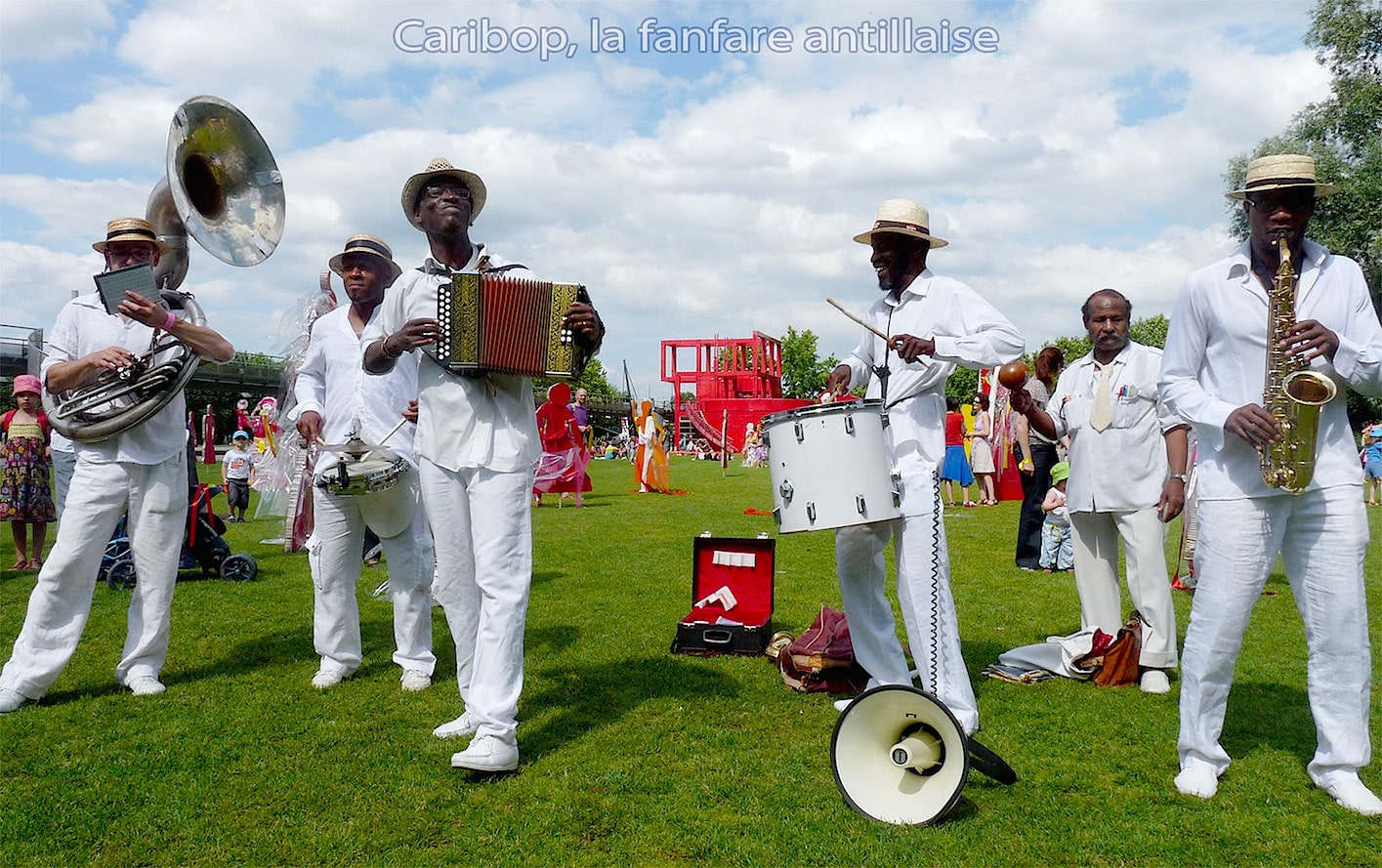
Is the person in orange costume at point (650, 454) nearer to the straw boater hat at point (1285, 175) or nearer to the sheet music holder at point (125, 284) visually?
the sheet music holder at point (125, 284)

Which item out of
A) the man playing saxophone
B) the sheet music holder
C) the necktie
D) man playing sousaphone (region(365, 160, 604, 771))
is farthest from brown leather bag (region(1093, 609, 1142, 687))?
the sheet music holder

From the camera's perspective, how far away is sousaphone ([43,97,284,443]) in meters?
5.30

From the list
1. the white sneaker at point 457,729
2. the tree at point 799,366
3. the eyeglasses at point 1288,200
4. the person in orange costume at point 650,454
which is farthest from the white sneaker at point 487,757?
the tree at point 799,366

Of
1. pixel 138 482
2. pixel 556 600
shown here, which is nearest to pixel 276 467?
pixel 556 600

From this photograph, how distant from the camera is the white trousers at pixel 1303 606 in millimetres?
4027

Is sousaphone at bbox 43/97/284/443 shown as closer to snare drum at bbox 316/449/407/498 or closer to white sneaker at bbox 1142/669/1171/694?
snare drum at bbox 316/449/407/498

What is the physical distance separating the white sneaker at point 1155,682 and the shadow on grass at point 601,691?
7.97 feet

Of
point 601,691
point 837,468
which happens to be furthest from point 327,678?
point 837,468

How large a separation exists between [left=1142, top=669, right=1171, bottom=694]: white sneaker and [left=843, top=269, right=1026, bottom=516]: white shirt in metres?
2.13

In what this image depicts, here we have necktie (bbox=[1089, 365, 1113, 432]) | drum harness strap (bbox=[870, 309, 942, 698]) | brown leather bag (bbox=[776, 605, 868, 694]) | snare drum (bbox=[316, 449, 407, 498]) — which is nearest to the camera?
drum harness strap (bbox=[870, 309, 942, 698])

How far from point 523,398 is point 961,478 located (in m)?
13.8

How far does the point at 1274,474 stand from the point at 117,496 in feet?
18.9

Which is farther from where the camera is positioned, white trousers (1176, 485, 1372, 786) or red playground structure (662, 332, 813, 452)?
red playground structure (662, 332, 813, 452)

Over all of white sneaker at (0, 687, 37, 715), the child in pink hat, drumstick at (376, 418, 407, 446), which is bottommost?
white sneaker at (0, 687, 37, 715)
